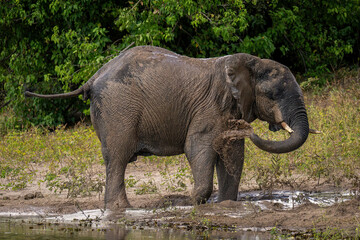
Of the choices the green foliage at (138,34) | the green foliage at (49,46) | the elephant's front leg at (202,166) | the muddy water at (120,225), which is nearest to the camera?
the muddy water at (120,225)

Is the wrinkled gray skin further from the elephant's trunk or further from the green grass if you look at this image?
the green grass

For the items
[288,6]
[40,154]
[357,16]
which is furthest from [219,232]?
[357,16]

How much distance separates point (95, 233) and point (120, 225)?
0.50 metres

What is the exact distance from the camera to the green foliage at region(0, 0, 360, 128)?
13.6 metres

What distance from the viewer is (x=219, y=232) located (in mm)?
6496

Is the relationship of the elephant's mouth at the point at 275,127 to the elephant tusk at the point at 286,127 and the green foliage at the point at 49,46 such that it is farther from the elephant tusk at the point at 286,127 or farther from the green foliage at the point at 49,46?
the green foliage at the point at 49,46

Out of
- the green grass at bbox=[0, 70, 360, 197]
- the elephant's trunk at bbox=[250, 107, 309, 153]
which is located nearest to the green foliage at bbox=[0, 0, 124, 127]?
the green grass at bbox=[0, 70, 360, 197]

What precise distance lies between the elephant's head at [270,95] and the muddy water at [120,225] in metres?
0.94

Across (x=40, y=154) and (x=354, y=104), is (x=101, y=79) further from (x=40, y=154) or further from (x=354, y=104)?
(x=354, y=104)

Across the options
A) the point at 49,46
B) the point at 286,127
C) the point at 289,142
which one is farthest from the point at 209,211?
the point at 49,46

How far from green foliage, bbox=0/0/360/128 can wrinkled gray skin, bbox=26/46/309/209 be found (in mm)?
5277

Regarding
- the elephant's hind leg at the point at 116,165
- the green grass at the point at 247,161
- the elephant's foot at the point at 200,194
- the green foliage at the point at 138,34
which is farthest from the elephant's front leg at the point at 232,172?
the green foliage at the point at 138,34

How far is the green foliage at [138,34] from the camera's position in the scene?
13562mm

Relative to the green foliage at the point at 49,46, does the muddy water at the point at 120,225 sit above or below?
below
